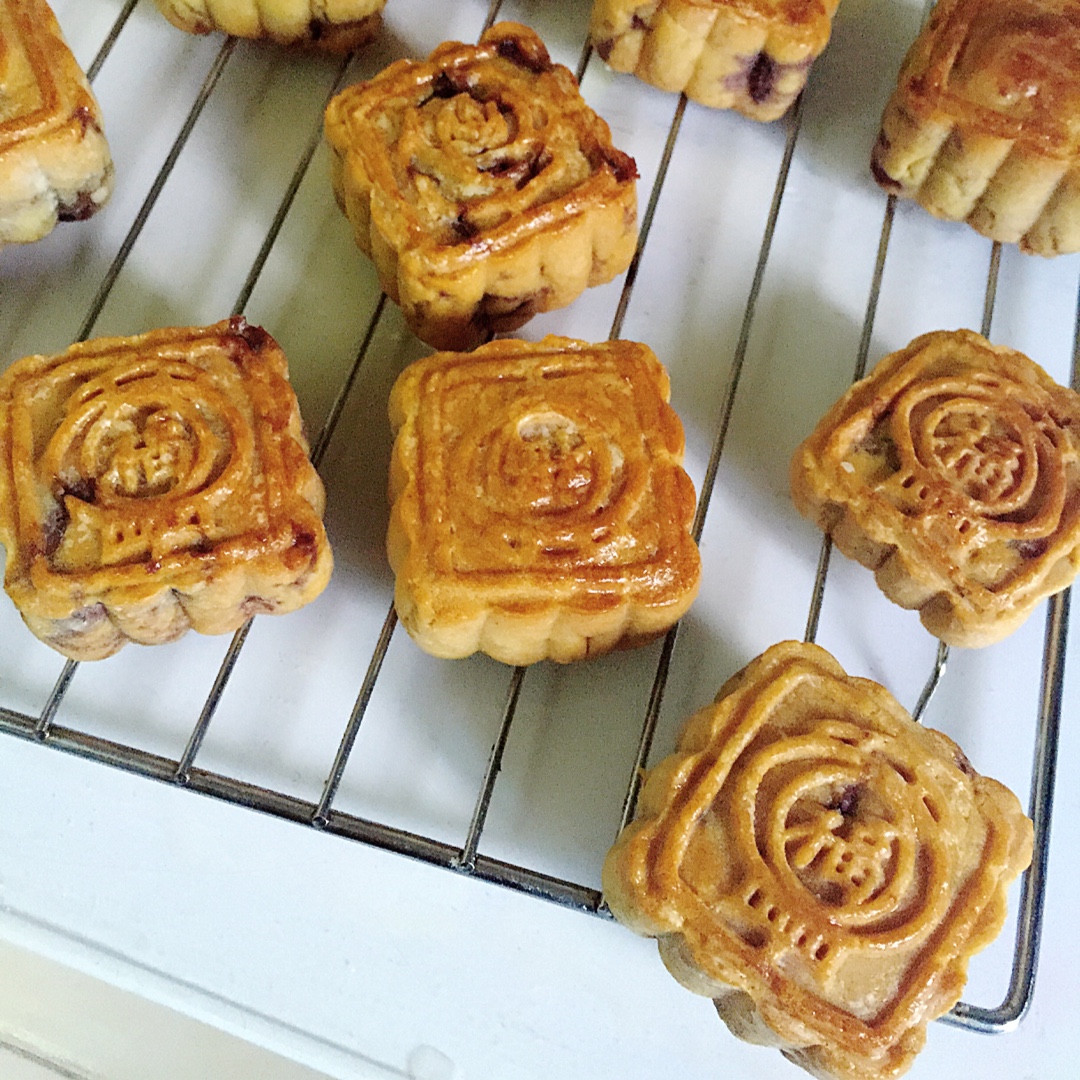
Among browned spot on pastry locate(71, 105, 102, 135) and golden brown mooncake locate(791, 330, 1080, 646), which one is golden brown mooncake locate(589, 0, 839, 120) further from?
browned spot on pastry locate(71, 105, 102, 135)

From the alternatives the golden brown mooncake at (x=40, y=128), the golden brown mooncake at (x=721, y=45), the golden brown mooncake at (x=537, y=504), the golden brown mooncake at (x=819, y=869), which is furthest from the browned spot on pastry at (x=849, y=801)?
the golden brown mooncake at (x=40, y=128)

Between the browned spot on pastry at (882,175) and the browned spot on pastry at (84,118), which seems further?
the browned spot on pastry at (882,175)

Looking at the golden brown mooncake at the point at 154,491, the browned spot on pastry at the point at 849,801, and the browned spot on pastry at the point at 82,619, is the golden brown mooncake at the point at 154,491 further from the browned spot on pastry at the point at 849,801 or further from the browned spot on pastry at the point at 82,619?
the browned spot on pastry at the point at 849,801

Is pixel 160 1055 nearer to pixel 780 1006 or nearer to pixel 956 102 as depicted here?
pixel 780 1006

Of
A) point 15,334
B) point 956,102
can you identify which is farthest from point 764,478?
point 15,334

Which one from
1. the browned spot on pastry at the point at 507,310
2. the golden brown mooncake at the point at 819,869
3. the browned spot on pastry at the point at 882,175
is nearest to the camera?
the golden brown mooncake at the point at 819,869

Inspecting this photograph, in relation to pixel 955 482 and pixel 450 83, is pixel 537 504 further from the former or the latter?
pixel 450 83

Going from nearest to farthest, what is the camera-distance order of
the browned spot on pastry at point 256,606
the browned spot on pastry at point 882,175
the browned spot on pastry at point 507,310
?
the browned spot on pastry at point 256,606
the browned spot on pastry at point 507,310
the browned spot on pastry at point 882,175
